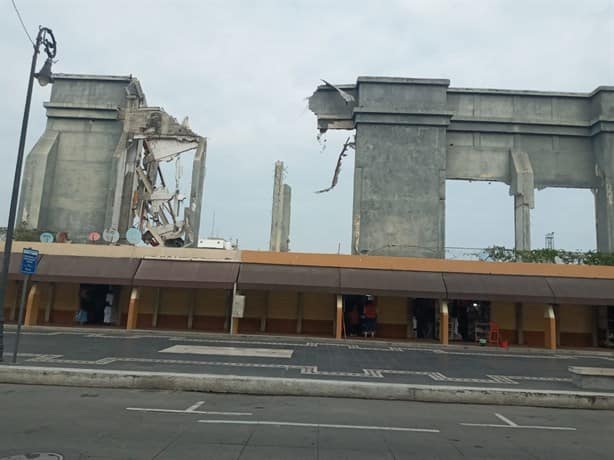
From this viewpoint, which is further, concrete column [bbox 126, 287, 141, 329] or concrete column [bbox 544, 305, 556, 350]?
concrete column [bbox 126, 287, 141, 329]

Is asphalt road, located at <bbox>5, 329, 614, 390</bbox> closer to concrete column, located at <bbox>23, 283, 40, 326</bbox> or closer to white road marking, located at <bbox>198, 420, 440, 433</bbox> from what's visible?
concrete column, located at <bbox>23, 283, 40, 326</bbox>

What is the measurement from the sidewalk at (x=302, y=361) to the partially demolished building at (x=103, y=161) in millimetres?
12847

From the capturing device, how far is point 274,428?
7.17 metres

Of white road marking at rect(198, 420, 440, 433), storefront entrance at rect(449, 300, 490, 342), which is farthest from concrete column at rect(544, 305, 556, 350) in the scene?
white road marking at rect(198, 420, 440, 433)

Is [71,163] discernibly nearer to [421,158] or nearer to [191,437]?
[421,158]

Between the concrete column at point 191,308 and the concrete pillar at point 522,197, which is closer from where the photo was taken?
the concrete column at point 191,308

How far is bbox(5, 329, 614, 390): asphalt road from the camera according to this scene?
39.2 ft

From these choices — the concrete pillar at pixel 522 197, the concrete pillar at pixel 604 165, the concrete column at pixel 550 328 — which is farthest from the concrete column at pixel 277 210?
the concrete pillar at pixel 604 165

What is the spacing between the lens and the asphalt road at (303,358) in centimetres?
1196

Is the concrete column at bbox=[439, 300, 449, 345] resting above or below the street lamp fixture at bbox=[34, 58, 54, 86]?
below

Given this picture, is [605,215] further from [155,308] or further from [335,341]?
[155,308]

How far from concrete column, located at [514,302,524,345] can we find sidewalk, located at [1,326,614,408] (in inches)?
108

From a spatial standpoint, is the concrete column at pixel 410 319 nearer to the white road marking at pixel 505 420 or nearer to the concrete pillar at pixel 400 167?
the concrete pillar at pixel 400 167

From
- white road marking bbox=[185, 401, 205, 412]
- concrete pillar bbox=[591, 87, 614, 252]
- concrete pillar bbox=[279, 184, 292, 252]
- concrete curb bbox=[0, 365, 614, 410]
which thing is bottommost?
white road marking bbox=[185, 401, 205, 412]
